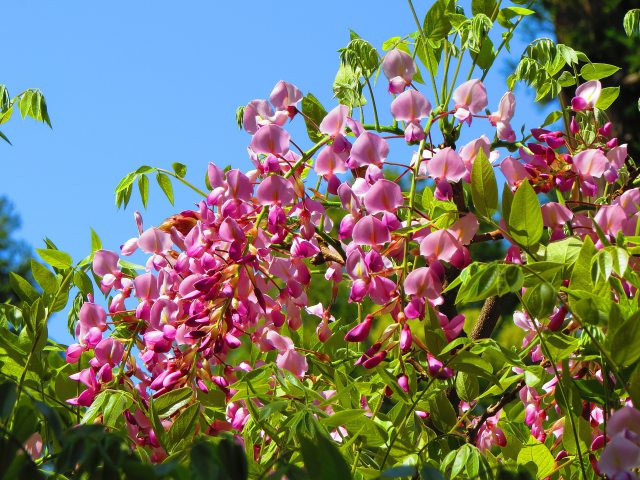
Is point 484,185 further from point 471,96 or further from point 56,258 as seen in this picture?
point 56,258

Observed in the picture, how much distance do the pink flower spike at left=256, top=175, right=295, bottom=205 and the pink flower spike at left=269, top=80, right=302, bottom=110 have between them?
171 mm

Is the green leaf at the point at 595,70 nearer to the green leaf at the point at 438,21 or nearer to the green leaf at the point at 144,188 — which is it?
the green leaf at the point at 438,21

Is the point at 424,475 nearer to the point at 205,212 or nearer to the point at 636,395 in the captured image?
the point at 636,395

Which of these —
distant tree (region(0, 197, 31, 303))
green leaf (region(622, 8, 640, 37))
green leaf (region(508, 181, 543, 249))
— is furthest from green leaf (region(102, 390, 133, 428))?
distant tree (region(0, 197, 31, 303))

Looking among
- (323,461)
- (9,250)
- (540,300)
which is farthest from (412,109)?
(9,250)

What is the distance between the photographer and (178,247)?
4.35 feet

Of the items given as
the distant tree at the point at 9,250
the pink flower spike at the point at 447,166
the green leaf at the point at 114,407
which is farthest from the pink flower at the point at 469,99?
the distant tree at the point at 9,250

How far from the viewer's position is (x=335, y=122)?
120 centimetres

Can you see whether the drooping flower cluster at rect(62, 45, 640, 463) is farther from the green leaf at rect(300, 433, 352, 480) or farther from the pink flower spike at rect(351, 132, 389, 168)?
the green leaf at rect(300, 433, 352, 480)

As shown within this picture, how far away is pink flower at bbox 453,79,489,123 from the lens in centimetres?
120

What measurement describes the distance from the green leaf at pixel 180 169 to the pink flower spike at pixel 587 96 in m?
0.64

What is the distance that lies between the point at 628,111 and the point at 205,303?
8252 millimetres

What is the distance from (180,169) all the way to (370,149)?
18.7 inches

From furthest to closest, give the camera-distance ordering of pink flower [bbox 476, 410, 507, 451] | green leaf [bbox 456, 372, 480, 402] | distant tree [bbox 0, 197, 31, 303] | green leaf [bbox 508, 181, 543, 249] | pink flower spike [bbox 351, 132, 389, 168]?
distant tree [bbox 0, 197, 31, 303]
pink flower [bbox 476, 410, 507, 451]
green leaf [bbox 456, 372, 480, 402]
pink flower spike [bbox 351, 132, 389, 168]
green leaf [bbox 508, 181, 543, 249]
